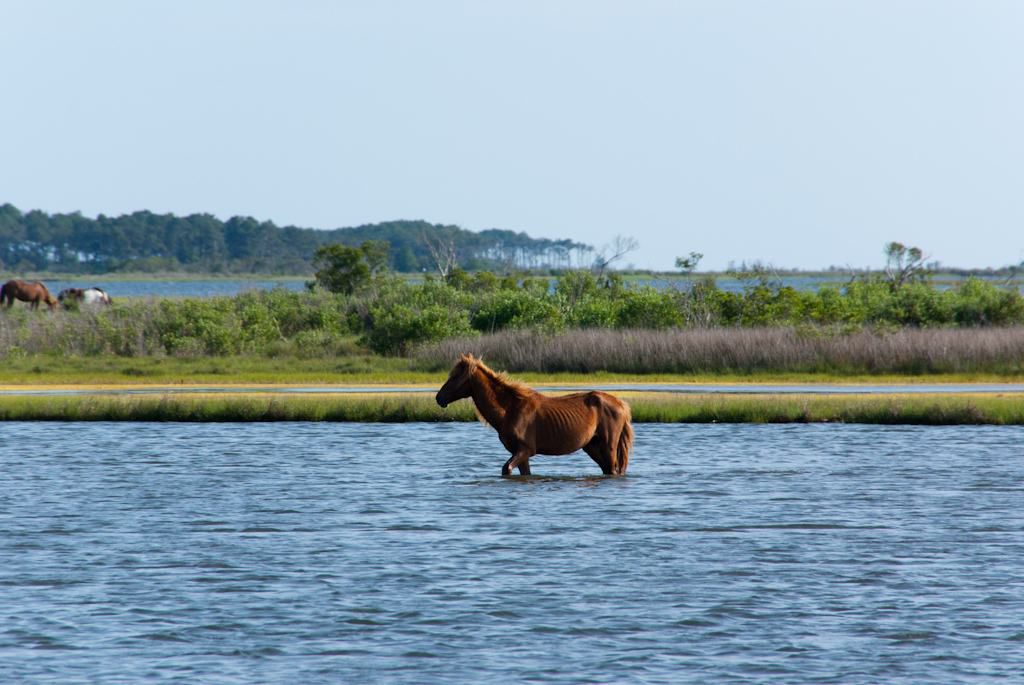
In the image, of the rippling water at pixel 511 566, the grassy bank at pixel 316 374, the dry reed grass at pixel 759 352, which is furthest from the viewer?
the dry reed grass at pixel 759 352

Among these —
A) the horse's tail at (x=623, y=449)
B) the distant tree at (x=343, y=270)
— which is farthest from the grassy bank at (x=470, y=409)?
the distant tree at (x=343, y=270)

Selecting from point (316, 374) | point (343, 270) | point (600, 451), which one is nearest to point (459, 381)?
point (600, 451)

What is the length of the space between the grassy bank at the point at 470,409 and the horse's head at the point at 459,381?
9159 millimetres

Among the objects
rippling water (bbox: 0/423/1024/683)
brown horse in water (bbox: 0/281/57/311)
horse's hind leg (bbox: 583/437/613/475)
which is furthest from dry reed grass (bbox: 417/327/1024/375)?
brown horse in water (bbox: 0/281/57/311)

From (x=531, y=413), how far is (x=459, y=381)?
1226mm

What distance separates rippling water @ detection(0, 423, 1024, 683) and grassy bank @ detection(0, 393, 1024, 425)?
3.01 meters

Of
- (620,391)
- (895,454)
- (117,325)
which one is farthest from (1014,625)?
(117,325)

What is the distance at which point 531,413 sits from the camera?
22234 millimetres

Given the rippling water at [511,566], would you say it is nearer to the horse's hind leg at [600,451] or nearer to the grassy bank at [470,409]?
the horse's hind leg at [600,451]

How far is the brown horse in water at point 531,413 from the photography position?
22.2 meters

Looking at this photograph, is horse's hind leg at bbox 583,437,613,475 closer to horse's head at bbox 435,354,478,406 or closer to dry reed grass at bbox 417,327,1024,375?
horse's head at bbox 435,354,478,406

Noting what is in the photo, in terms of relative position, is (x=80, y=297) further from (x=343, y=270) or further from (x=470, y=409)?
(x=470, y=409)

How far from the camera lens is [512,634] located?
46.1 ft

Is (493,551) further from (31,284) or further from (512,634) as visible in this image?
(31,284)
